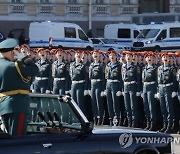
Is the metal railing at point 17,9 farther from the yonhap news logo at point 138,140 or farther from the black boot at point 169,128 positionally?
the yonhap news logo at point 138,140

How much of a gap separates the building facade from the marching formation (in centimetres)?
2651

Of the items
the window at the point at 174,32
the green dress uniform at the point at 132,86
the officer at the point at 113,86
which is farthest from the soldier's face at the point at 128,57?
the window at the point at 174,32

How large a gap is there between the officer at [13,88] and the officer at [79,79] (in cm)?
688

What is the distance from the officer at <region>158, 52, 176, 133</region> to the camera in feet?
42.5

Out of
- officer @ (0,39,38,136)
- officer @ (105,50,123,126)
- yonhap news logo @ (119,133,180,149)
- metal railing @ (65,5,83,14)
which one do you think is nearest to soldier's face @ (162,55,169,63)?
officer @ (105,50,123,126)

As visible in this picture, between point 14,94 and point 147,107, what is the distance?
259 inches

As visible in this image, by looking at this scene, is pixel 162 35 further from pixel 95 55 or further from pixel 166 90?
pixel 166 90

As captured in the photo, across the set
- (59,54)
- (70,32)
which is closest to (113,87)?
(59,54)

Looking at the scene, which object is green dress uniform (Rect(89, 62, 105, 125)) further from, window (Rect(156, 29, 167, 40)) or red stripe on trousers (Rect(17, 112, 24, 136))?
window (Rect(156, 29, 167, 40))

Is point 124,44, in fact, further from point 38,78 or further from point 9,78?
point 9,78

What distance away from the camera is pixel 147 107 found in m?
13.5

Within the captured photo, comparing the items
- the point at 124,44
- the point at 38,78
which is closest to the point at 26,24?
the point at 124,44

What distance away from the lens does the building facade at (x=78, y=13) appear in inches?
1660

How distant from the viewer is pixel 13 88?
7250mm
